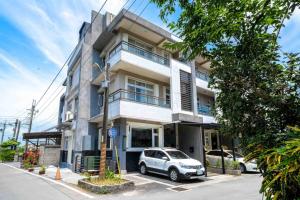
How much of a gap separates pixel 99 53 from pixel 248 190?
16.6 metres

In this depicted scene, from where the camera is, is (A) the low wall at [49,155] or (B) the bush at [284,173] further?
(A) the low wall at [49,155]

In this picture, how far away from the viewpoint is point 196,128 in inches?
694

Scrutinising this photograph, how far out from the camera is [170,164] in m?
12.3

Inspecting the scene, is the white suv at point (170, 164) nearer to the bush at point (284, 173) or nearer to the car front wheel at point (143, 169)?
the car front wheel at point (143, 169)

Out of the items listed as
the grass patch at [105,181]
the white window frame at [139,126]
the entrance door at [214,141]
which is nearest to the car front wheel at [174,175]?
the grass patch at [105,181]

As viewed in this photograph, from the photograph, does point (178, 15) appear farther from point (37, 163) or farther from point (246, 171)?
point (37, 163)

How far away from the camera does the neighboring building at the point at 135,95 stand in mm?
14883

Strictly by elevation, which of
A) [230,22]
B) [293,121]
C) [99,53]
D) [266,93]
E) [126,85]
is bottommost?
[293,121]

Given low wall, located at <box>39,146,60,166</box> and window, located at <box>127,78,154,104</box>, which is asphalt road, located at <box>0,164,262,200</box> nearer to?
window, located at <box>127,78,154,104</box>

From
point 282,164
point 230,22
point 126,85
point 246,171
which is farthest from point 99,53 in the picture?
point 282,164

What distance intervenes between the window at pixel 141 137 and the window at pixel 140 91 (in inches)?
90.4

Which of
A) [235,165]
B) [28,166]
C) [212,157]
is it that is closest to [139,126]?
[212,157]

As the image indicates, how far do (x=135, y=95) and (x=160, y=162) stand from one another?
5.19 metres

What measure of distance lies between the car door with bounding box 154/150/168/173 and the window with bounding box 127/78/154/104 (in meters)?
4.13
